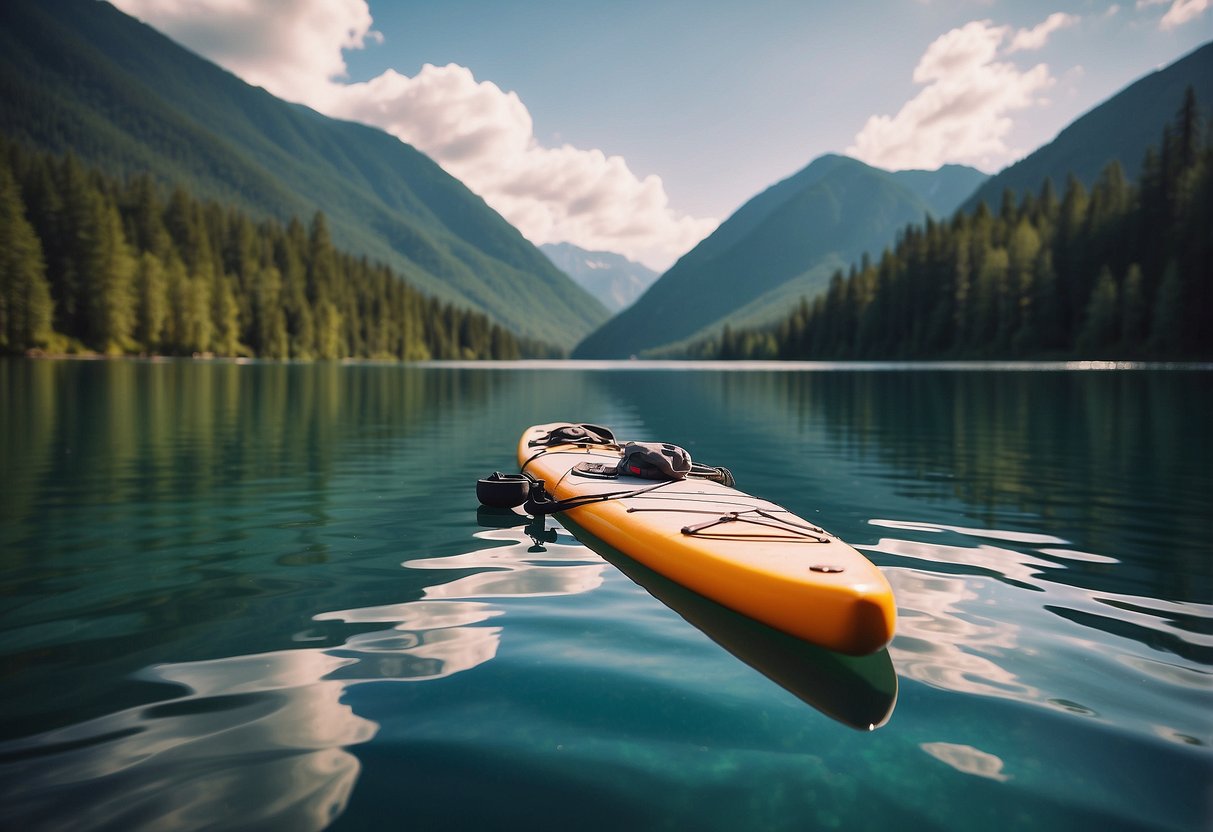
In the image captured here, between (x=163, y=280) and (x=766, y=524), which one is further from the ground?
(x=163, y=280)

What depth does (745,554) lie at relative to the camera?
667 centimetres

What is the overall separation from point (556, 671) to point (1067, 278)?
327 feet

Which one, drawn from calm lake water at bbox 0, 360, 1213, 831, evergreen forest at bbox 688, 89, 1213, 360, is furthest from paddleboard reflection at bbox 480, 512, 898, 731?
evergreen forest at bbox 688, 89, 1213, 360

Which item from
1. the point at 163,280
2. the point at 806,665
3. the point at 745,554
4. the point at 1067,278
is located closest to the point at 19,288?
the point at 163,280

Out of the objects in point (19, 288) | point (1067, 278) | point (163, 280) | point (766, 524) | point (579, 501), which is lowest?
point (579, 501)

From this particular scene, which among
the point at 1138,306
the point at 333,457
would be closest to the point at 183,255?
the point at 333,457

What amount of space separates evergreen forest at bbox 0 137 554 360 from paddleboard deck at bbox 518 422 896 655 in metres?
77.7

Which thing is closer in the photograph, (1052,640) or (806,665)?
(806,665)

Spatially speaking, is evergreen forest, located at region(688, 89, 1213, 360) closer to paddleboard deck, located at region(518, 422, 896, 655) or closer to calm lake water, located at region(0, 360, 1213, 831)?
calm lake water, located at region(0, 360, 1213, 831)

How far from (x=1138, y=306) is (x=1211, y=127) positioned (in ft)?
89.5

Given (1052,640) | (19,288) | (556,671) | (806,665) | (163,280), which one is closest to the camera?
(556,671)

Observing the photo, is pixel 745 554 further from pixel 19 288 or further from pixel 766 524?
pixel 19 288

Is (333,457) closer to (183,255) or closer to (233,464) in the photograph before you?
(233,464)

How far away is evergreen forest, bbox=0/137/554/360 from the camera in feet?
221
